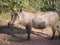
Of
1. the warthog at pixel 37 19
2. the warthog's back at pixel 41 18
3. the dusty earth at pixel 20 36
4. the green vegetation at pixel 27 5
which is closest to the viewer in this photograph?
the dusty earth at pixel 20 36

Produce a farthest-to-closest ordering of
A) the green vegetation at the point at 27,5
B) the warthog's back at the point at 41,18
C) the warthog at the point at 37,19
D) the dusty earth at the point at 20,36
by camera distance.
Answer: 1. the green vegetation at the point at 27,5
2. the warthog's back at the point at 41,18
3. the warthog at the point at 37,19
4. the dusty earth at the point at 20,36

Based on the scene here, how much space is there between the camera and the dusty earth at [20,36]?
28.8 feet

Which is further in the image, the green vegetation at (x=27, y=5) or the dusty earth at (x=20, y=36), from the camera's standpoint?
the green vegetation at (x=27, y=5)

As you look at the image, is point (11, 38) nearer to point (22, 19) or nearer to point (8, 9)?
point (22, 19)

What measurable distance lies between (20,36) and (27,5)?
11.0 feet

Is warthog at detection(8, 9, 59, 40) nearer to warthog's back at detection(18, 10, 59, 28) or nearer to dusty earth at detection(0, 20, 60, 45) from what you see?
warthog's back at detection(18, 10, 59, 28)

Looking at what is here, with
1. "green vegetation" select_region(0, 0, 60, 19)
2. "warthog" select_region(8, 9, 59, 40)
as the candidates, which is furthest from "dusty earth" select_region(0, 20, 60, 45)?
"green vegetation" select_region(0, 0, 60, 19)

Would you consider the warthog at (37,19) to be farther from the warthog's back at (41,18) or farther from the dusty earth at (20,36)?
the dusty earth at (20,36)

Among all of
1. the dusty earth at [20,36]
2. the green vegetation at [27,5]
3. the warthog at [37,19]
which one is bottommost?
the dusty earth at [20,36]

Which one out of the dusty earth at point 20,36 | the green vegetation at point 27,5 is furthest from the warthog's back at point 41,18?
the green vegetation at point 27,5

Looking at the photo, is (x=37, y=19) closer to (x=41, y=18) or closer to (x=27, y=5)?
(x=41, y=18)

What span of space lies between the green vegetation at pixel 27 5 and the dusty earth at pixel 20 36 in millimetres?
1120

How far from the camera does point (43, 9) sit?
1321 cm

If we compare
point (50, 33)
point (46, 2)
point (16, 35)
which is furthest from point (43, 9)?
point (16, 35)
